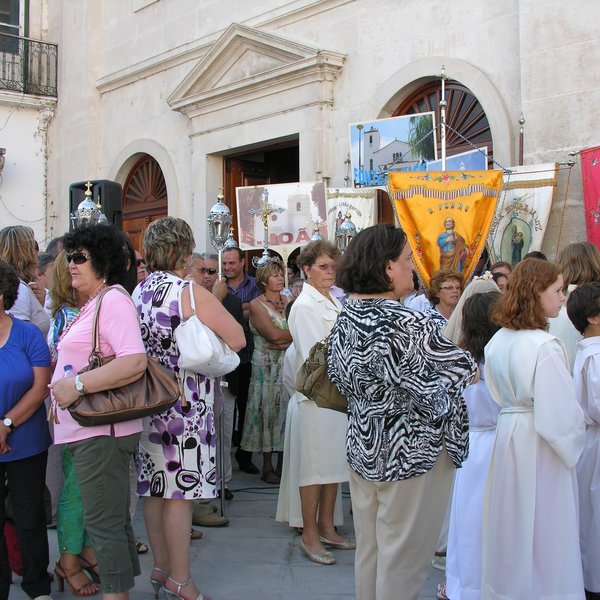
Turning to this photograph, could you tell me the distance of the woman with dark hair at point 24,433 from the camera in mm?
3785

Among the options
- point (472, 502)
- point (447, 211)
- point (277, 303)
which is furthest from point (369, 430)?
point (447, 211)

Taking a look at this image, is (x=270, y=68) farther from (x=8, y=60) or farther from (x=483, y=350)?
(x=483, y=350)

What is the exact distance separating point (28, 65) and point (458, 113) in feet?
31.2

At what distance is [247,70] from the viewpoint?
11.6 meters

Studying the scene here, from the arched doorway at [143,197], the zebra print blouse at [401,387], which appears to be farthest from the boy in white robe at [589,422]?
the arched doorway at [143,197]

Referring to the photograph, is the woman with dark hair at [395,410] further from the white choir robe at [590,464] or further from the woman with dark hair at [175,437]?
the white choir robe at [590,464]

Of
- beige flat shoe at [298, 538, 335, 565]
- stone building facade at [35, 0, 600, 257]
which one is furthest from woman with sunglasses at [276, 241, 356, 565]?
stone building facade at [35, 0, 600, 257]

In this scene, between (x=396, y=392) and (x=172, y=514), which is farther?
(x=172, y=514)

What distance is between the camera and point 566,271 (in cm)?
513

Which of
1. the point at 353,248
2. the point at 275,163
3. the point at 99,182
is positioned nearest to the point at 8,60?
the point at 275,163

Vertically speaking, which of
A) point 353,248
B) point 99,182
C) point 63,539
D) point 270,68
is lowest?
point 63,539

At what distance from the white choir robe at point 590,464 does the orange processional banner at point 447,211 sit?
341cm

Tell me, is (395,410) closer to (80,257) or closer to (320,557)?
(80,257)

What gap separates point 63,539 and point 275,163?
389 inches
